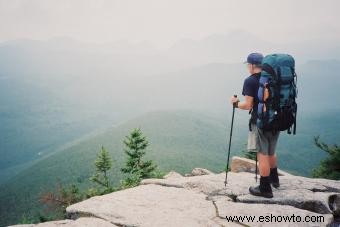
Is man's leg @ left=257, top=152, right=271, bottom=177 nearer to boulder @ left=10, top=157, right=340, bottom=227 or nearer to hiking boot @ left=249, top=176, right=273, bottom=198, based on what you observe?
hiking boot @ left=249, top=176, right=273, bottom=198

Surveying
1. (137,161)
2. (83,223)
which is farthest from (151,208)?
(137,161)

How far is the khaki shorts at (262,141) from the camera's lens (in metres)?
7.19

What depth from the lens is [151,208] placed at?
6566 millimetres

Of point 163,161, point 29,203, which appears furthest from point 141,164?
point 163,161

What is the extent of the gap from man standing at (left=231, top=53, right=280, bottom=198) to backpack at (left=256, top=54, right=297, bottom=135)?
0.91 ft

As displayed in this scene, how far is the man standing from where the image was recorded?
7.04 metres

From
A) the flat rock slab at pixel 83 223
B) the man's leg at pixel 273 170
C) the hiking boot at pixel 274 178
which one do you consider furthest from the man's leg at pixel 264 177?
the flat rock slab at pixel 83 223

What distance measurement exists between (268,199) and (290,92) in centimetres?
235

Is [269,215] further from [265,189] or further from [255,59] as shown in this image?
[255,59]

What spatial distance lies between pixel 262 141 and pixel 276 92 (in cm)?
119

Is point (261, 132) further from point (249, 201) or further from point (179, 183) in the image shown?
point (179, 183)

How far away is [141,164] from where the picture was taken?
82.4 ft

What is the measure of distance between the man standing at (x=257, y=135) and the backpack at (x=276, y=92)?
0.91ft

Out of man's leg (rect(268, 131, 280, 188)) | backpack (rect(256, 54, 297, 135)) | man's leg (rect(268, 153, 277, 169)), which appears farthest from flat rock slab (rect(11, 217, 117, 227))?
man's leg (rect(268, 153, 277, 169))
